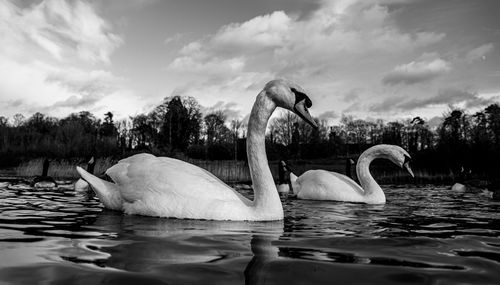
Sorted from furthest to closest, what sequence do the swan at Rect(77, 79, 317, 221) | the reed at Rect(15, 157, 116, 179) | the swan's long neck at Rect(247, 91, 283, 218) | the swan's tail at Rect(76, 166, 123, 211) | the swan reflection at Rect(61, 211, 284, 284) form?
the reed at Rect(15, 157, 116, 179) → the swan's tail at Rect(76, 166, 123, 211) → the swan's long neck at Rect(247, 91, 283, 218) → the swan at Rect(77, 79, 317, 221) → the swan reflection at Rect(61, 211, 284, 284)

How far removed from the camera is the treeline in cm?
3616

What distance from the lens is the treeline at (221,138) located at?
36.2m

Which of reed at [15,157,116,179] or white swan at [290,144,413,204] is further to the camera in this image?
reed at [15,157,116,179]

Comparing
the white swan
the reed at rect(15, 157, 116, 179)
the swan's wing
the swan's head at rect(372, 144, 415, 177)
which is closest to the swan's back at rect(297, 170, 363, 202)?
the white swan

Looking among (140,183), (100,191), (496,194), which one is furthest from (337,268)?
(496,194)

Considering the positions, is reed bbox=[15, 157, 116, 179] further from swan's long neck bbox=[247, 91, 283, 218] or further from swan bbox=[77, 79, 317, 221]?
swan's long neck bbox=[247, 91, 283, 218]

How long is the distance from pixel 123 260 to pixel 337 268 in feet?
4.35

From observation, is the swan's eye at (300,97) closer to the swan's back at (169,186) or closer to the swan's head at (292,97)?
the swan's head at (292,97)

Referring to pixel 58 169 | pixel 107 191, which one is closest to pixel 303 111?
pixel 107 191

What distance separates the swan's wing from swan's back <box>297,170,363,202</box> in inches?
208

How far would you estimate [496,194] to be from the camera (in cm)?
1008

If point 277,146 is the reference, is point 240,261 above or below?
below

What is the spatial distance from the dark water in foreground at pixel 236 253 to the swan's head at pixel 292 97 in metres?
1.30

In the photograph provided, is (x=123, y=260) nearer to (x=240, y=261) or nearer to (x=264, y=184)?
(x=240, y=261)
